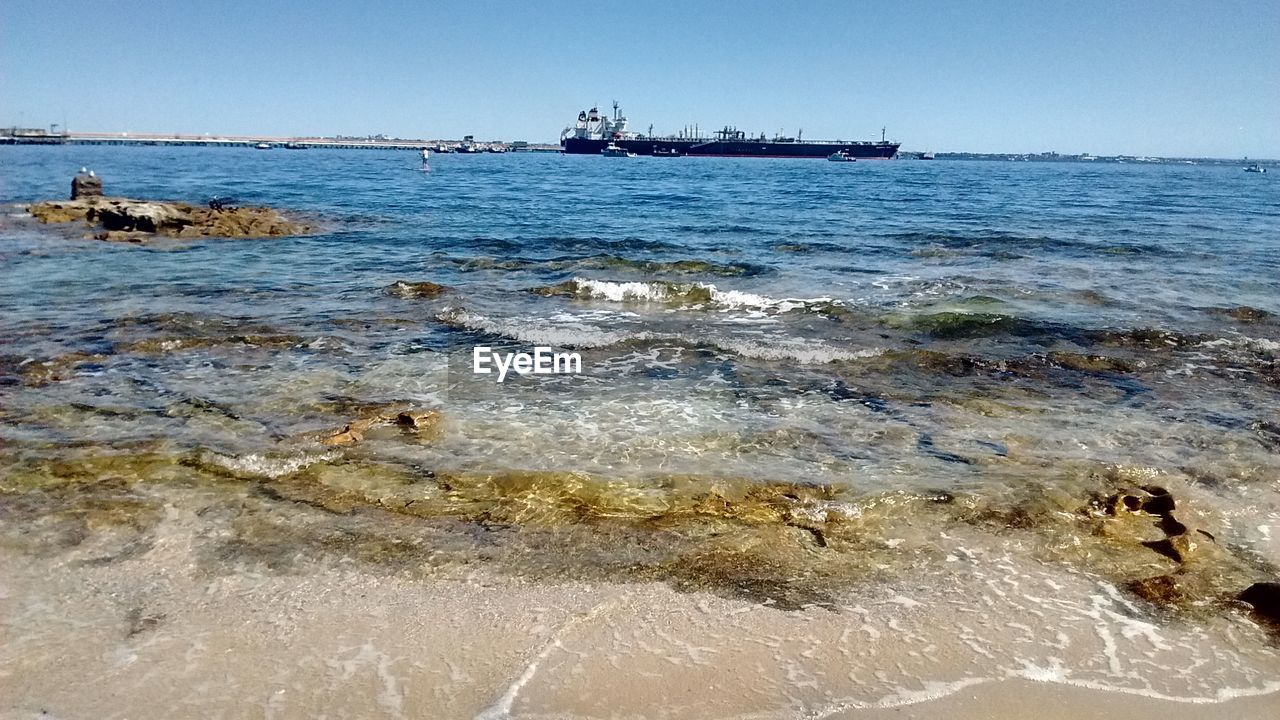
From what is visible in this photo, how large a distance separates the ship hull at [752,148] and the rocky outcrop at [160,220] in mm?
139772

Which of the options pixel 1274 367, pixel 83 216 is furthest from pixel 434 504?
pixel 83 216

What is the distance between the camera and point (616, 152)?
541 feet

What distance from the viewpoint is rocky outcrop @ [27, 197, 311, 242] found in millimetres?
24484

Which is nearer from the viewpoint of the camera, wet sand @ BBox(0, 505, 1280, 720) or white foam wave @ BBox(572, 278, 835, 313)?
wet sand @ BBox(0, 505, 1280, 720)

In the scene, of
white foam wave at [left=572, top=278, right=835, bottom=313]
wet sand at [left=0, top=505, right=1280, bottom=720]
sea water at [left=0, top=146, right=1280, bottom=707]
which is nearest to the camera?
wet sand at [left=0, top=505, right=1280, bottom=720]

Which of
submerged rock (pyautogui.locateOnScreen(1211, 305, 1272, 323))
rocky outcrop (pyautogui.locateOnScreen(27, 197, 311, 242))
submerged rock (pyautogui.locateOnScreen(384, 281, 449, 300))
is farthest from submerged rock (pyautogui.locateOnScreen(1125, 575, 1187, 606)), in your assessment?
rocky outcrop (pyautogui.locateOnScreen(27, 197, 311, 242))

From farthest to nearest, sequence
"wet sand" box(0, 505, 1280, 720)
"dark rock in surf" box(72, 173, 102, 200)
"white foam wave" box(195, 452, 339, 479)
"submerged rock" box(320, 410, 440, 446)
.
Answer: "dark rock in surf" box(72, 173, 102, 200), "submerged rock" box(320, 410, 440, 446), "white foam wave" box(195, 452, 339, 479), "wet sand" box(0, 505, 1280, 720)

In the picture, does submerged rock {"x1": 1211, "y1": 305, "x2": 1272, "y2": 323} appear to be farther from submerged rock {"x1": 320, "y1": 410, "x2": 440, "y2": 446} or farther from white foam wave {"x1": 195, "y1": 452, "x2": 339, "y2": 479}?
white foam wave {"x1": 195, "y1": 452, "x2": 339, "y2": 479}

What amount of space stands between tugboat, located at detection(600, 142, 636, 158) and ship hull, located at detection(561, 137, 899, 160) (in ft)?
2.70

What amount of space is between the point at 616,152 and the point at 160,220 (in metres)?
147

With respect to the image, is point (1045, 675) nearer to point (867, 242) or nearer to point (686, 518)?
point (686, 518)

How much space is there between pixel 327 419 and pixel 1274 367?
13.6m

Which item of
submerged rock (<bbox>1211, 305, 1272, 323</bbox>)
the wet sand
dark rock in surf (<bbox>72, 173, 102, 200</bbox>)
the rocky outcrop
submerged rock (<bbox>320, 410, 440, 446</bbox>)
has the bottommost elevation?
the wet sand

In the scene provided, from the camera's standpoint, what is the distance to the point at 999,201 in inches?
1871
